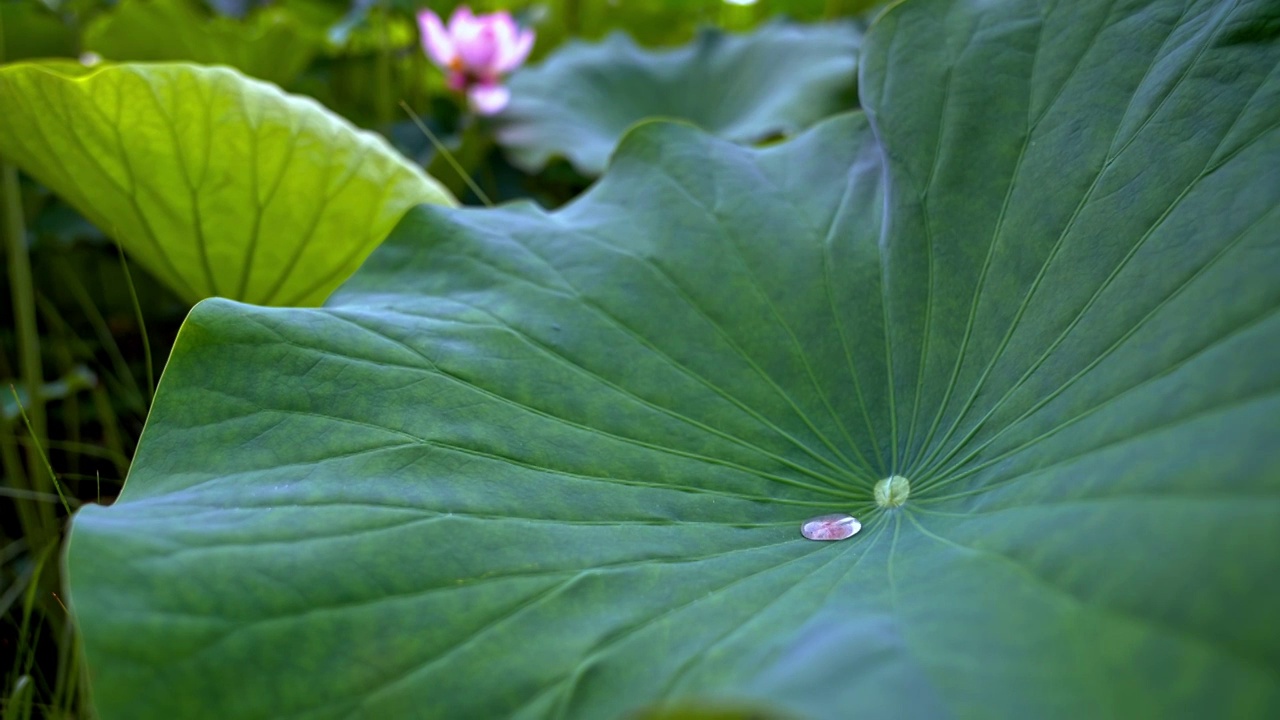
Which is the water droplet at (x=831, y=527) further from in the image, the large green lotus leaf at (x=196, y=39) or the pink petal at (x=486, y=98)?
the large green lotus leaf at (x=196, y=39)

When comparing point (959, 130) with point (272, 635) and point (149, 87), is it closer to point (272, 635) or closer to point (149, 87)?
point (272, 635)

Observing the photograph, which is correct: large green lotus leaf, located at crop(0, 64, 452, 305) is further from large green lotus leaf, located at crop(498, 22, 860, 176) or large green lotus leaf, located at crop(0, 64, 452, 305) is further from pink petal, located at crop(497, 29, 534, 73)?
pink petal, located at crop(497, 29, 534, 73)

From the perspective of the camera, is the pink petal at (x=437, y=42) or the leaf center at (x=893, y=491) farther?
the pink petal at (x=437, y=42)

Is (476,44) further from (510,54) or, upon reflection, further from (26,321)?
(26,321)

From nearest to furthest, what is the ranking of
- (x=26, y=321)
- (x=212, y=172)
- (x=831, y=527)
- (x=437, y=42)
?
(x=831, y=527) < (x=212, y=172) < (x=26, y=321) < (x=437, y=42)

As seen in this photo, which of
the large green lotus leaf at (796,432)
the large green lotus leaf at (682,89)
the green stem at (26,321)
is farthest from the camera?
the large green lotus leaf at (682,89)

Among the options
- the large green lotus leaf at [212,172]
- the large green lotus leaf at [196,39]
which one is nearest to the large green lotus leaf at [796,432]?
the large green lotus leaf at [212,172]

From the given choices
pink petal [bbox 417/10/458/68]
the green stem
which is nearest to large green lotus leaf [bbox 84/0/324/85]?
pink petal [bbox 417/10/458/68]

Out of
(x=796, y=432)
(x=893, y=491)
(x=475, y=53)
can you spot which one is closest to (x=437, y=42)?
(x=475, y=53)
